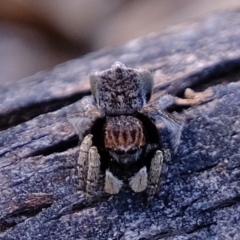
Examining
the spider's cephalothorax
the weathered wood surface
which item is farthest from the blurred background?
the spider's cephalothorax

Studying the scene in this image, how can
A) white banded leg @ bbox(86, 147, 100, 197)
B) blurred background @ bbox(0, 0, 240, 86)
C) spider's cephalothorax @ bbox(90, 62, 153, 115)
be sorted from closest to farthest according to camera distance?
1. white banded leg @ bbox(86, 147, 100, 197)
2. spider's cephalothorax @ bbox(90, 62, 153, 115)
3. blurred background @ bbox(0, 0, 240, 86)

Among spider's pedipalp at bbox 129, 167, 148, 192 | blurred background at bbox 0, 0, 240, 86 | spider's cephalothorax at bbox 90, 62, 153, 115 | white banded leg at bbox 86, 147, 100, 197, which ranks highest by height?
blurred background at bbox 0, 0, 240, 86

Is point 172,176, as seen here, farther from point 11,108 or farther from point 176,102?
point 11,108

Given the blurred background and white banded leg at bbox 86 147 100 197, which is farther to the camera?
the blurred background

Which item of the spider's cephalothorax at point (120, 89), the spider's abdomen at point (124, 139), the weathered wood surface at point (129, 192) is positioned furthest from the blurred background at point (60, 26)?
the spider's abdomen at point (124, 139)

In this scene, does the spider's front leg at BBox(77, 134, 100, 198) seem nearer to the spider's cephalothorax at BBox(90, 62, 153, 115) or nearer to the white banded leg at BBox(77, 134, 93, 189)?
the white banded leg at BBox(77, 134, 93, 189)

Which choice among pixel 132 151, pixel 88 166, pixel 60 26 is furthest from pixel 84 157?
pixel 60 26

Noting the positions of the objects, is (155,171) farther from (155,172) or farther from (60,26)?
(60,26)
